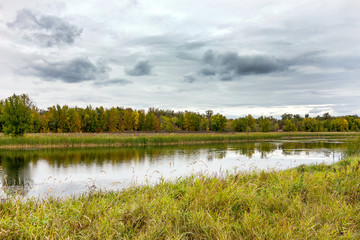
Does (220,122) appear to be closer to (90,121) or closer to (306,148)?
(90,121)

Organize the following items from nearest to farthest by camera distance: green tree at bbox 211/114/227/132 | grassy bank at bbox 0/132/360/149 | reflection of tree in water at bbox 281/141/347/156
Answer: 1. reflection of tree in water at bbox 281/141/347/156
2. grassy bank at bbox 0/132/360/149
3. green tree at bbox 211/114/227/132

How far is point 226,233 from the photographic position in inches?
140

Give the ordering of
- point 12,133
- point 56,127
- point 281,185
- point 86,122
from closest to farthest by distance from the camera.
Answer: point 281,185 < point 12,133 < point 56,127 < point 86,122

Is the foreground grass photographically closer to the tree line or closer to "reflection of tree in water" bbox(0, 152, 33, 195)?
"reflection of tree in water" bbox(0, 152, 33, 195)

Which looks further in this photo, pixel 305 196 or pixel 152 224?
pixel 305 196

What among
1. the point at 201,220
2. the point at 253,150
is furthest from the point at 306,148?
the point at 201,220

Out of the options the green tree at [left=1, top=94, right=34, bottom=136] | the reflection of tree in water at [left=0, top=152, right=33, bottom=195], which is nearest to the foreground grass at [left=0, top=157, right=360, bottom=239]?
the reflection of tree in water at [left=0, top=152, right=33, bottom=195]

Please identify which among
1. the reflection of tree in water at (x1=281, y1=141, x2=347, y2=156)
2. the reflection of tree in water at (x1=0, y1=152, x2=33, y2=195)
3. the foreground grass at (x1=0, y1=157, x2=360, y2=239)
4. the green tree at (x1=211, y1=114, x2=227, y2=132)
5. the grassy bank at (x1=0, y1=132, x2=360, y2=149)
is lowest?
the reflection of tree in water at (x1=281, y1=141, x2=347, y2=156)

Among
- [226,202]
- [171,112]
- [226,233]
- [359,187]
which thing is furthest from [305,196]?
[171,112]

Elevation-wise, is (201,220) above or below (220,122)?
below

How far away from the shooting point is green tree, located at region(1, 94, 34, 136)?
38356 millimetres

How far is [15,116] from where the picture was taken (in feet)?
127

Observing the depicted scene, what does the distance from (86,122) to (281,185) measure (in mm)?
69072

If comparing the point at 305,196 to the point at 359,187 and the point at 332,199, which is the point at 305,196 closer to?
the point at 332,199
